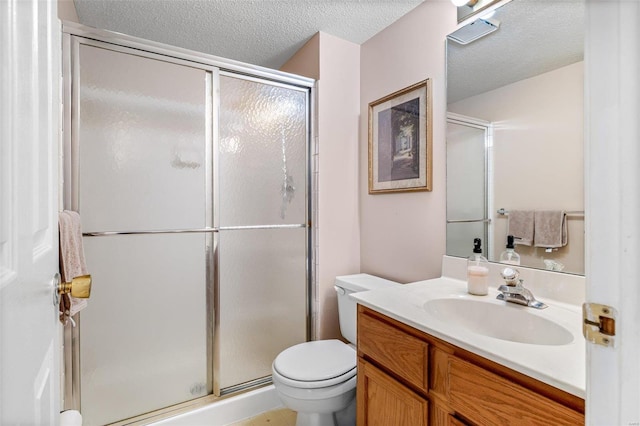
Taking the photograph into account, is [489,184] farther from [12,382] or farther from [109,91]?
[109,91]

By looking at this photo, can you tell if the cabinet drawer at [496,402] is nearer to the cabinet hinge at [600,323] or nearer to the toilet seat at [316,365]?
the cabinet hinge at [600,323]

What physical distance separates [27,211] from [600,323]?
0.82m

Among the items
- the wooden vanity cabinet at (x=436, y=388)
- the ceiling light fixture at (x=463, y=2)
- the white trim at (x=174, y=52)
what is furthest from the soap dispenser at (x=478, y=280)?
the white trim at (x=174, y=52)

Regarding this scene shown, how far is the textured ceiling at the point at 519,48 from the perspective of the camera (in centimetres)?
115

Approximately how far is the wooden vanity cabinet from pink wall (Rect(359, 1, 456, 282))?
65cm

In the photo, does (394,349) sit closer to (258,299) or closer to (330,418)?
(330,418)

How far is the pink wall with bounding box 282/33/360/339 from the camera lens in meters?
2.02

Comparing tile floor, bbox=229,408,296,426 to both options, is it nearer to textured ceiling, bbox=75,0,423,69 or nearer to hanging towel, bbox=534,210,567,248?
hanging towel, bbox=534,210,567,248

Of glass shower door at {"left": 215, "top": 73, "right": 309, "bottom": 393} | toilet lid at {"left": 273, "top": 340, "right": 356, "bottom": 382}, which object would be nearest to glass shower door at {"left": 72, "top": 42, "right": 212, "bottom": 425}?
glass shower door at {"left": 215, "top": 73, "right": 309, "bottom": 393}

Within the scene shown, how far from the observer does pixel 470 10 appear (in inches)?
57.1

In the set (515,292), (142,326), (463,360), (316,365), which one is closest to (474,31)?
(515,292)

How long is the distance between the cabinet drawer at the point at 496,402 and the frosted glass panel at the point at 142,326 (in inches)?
53.7

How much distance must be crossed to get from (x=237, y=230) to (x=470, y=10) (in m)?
1.62

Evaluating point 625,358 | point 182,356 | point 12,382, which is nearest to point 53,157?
point 12,382
